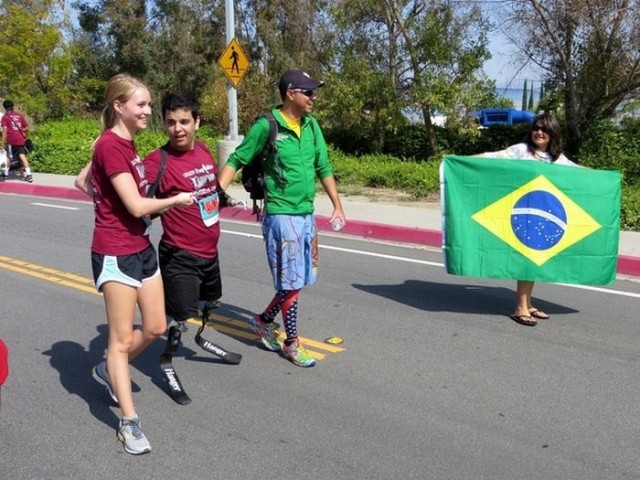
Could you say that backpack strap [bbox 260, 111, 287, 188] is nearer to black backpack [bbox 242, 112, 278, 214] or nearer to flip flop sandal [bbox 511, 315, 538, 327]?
black backpack [bbox 242, 112, 278, 214]

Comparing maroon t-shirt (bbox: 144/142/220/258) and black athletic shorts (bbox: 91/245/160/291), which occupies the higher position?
maroon t-shirt (bbox: 144/142/220/258)

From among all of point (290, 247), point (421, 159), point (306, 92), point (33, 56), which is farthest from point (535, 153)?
point (33, 56)

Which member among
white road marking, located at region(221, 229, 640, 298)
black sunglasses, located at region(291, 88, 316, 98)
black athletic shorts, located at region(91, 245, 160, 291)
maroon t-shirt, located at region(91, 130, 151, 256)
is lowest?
white road marking, located at region(221, 229, 640, 298)

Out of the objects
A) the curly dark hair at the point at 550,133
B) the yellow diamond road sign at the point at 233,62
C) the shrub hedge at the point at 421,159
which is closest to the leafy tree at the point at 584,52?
the shrub hedge at the point at 421,159

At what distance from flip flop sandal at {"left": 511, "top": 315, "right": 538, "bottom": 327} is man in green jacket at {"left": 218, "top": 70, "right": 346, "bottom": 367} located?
188 centimetres

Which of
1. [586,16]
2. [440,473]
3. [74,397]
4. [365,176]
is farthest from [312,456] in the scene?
[586,16]

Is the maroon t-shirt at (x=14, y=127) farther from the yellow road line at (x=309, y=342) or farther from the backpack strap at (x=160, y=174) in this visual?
the backpack strap at (x=160, y=174)

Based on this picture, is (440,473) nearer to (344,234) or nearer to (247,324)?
(247,324)

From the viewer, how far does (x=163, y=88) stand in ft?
108

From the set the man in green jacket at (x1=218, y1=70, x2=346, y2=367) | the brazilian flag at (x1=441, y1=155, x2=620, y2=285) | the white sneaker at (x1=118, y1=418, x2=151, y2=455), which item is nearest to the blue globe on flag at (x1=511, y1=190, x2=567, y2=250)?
the brazilian flag at (x1=441, y1=155, x2=620, y2=285)

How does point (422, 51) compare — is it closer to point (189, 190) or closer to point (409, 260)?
point (409, 260)

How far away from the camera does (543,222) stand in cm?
589

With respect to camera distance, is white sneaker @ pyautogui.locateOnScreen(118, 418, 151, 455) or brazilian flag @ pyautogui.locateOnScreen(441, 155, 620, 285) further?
brazilian flag @ pyautogui.locateOnScreen(441, 155, 620, 285)

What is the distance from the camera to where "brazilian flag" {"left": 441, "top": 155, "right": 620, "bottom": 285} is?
19.1 ft
